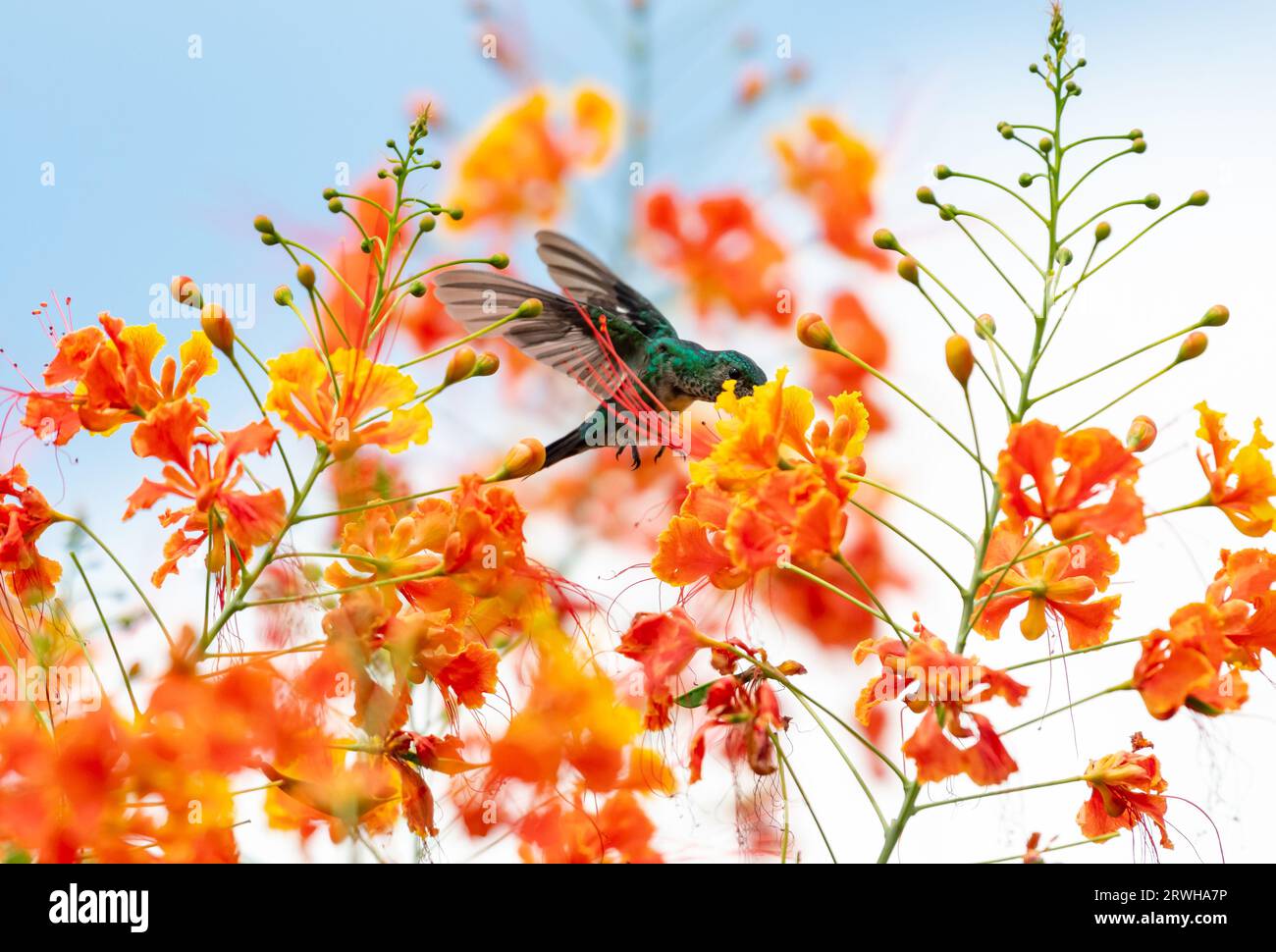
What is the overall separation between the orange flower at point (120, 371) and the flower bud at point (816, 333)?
95 centimetres

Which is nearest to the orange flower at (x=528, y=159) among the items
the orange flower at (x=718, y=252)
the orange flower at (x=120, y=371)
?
the orange flower at (x=718, y=252)

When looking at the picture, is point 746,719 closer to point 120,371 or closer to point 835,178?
point 120,371

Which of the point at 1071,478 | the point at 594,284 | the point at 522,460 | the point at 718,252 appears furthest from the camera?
the point at 718,252

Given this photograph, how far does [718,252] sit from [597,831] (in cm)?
199

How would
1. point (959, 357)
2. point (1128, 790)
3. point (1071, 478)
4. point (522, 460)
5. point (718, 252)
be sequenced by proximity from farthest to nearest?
point (718, 252) < point (522, 460) < point (1128, 790) < point (959, 357) < point (1071, 478)

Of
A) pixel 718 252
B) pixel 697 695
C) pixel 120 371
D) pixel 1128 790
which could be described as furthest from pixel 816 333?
pixel 718 252

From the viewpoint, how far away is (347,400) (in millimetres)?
1887

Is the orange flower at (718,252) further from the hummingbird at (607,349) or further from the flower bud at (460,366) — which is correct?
the flower bud at (460,366)

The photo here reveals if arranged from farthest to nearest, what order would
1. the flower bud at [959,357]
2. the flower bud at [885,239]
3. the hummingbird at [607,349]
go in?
the hummingbird at [607,349]
the flower bud at [885,239]
the flower bud at [959,357]

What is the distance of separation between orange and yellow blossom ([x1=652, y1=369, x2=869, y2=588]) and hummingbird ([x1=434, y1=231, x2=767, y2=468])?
95cm

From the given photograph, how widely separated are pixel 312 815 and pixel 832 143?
8.50 feet

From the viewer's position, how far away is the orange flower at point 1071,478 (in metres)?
1.57

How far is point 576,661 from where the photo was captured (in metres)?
2.15

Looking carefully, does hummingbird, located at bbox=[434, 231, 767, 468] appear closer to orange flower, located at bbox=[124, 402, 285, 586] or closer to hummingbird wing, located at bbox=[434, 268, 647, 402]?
hummingbird wing, located at bbox=[434, 268, 647, 402]
